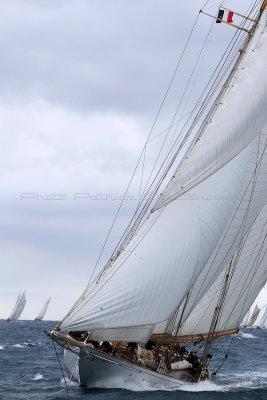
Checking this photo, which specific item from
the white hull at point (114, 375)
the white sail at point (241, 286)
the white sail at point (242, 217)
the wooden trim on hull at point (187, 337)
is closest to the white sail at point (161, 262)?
the white sail at point (242, 217)

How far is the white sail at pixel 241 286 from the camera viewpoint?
34.2 meters

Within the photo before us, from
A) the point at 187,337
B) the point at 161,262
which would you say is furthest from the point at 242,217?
the point at 187,337

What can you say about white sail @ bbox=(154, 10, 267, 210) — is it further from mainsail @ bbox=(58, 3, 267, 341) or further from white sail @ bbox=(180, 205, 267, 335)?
white sail @ bbox=(180, 205, 267, 335)

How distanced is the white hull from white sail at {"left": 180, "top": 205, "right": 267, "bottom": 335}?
202 inches

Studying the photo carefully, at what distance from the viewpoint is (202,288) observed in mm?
31094

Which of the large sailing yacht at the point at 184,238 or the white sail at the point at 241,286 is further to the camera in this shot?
the white sail at the point at 241,286

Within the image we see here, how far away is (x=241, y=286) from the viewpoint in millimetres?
35219

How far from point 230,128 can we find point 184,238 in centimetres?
459

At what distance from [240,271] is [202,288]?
166 inches

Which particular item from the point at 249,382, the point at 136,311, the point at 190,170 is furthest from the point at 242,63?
the point at 249,382

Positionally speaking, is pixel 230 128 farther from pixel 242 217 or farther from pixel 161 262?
pixel 161 262

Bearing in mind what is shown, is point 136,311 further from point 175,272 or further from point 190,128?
point 190,128

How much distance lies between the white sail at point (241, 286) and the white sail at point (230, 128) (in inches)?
282

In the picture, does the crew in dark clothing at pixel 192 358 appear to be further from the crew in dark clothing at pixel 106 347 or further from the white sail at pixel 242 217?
the crew in dark clothing at pixel 106 347
